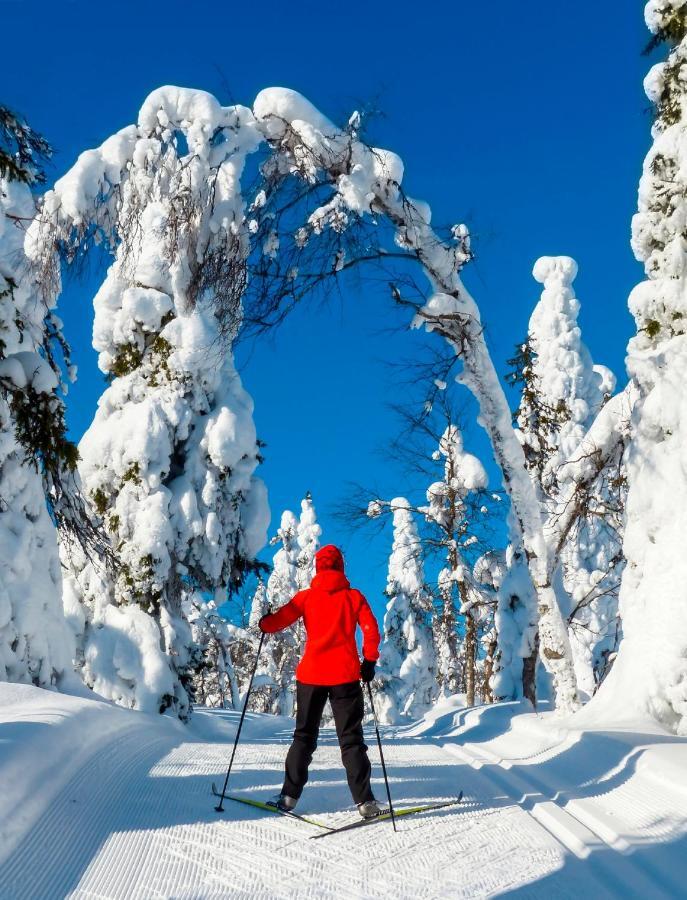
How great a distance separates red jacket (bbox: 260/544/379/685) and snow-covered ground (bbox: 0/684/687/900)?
0.86 m

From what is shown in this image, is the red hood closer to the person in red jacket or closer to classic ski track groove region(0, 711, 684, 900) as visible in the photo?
the person in red jacket

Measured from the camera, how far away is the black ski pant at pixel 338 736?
455 centimetres

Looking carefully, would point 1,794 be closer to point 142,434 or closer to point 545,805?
point 545,805

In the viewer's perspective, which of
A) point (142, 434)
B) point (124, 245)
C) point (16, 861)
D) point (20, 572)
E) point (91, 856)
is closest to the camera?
point (16, 861)

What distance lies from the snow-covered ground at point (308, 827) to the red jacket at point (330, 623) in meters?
0.86

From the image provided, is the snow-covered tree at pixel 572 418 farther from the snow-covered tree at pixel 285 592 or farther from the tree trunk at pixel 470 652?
the snow-covered tree at pixel 285 592

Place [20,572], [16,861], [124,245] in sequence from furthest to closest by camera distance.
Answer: [20,572] → [124,245] → [16,861]

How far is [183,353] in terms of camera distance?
14000 mm

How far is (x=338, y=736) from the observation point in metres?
4.65

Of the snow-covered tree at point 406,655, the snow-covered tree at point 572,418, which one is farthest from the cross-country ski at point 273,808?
the snow-covered tree at point 406,655

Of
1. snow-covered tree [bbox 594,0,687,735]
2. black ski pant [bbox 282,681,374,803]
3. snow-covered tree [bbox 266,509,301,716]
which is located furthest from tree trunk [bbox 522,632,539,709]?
snow-covered tree [bbox 266,509,301,716]

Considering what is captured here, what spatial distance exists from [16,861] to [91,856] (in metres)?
0.35

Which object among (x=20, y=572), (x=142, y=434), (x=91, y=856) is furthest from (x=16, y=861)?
(x=142, y=434)

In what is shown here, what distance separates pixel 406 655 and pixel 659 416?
28.0 meters
